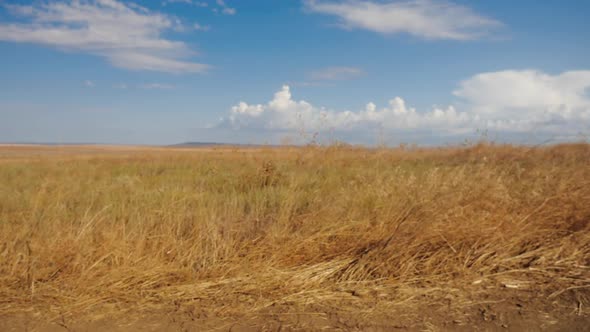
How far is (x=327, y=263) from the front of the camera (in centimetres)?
356

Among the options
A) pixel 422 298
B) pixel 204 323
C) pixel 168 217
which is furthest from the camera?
pixel 168 217

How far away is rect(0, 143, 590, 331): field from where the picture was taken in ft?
9.43

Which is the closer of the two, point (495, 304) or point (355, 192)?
point (495, 304)

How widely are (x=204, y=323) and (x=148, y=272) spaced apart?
0.90 m

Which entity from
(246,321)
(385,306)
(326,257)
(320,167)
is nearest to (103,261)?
(246,321)

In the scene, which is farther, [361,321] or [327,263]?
[327,263]

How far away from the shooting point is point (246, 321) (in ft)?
9.25

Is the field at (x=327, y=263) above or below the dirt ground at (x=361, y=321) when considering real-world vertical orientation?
above

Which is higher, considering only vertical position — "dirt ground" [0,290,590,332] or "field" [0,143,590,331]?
"field" [0,143,590,331]

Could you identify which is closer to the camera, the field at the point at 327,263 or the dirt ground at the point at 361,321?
the dirt ground at the point at 361,321

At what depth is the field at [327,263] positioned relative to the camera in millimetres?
2873

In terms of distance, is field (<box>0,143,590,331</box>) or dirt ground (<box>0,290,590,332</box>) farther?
field (<box>0,143,590,331</box>)

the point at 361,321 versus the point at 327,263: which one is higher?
the point at 327,263

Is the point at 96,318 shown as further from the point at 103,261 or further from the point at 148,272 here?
the point at 103,261
